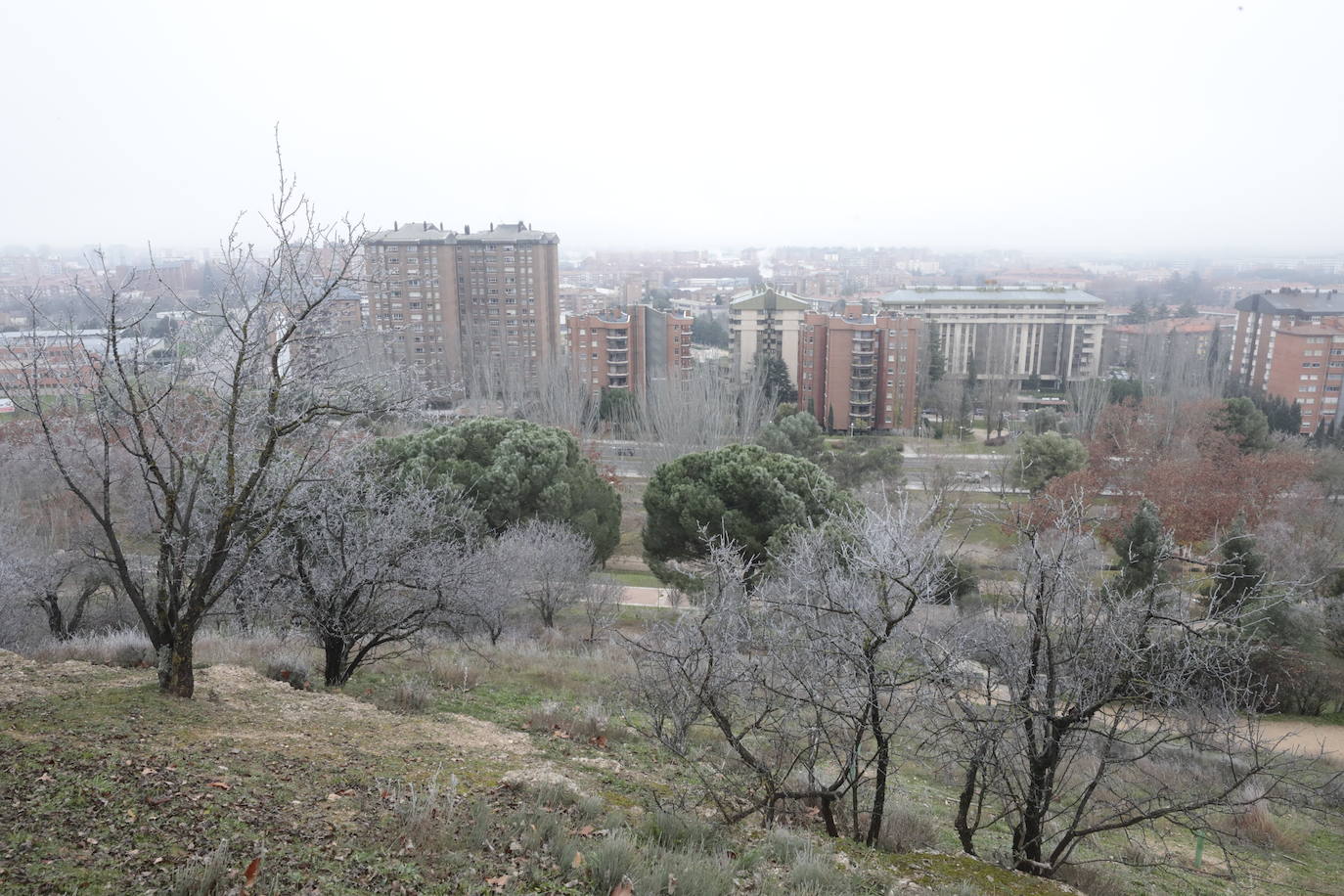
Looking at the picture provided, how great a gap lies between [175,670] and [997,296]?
162 ft

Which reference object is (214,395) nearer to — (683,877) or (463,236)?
(683,877)

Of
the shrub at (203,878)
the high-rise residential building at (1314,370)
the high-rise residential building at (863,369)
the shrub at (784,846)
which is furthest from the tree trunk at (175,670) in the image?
the high-rise residential building at (1314,370)

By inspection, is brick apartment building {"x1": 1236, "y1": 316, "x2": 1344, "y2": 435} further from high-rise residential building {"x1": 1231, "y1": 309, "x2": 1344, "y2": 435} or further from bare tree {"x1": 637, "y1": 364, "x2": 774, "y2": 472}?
bare tree {"x1": 637, "y1": 364, "x2": 774, "y2": 472}

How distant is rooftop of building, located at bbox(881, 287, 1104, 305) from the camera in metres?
47.3

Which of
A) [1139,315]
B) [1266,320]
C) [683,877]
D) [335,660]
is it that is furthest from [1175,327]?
[683,877]

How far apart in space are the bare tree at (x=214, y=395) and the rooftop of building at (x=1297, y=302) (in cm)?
4173

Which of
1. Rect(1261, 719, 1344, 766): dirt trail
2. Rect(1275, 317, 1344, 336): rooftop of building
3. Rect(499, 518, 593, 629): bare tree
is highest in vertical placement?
Rect(1275, 317, 1344, 336): rooftop of building

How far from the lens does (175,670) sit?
5.65 m

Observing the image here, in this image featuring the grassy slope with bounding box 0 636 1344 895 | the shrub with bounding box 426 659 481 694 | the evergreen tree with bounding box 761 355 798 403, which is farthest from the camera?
the evergreen tree with bounding box 761 355 798 403

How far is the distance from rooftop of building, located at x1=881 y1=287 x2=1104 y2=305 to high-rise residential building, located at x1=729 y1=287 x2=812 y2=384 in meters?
9.97

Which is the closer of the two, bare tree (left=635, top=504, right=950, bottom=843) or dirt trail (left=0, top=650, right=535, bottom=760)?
bare tree (left=635, top=504, right=950, bottom=843)

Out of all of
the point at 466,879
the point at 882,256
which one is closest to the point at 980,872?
the point at 466,879

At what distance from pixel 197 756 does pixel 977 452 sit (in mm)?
32774

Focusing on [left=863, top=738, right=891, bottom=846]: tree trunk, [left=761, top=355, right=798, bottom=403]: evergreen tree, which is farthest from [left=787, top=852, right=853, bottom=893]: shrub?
[left=761, top=355, right=798, bottom=403]: evergreen tree
